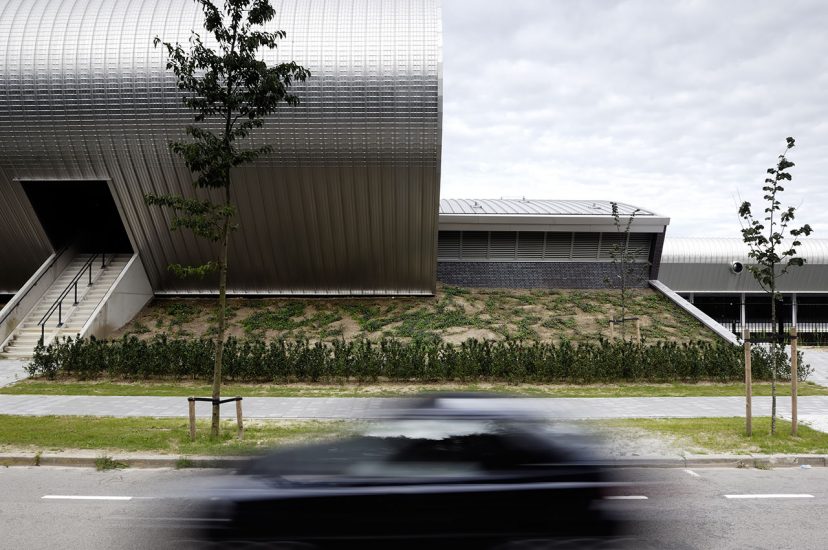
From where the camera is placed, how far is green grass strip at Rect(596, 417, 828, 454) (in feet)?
28.2

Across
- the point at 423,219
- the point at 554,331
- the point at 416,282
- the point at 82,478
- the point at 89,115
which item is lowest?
the point at 82,478

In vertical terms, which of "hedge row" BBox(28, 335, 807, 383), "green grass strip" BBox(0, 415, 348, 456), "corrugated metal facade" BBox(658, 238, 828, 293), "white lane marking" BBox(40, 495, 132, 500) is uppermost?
"corrugated metal facade" BBox(658, 238, 828, 293)

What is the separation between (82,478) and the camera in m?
7.33

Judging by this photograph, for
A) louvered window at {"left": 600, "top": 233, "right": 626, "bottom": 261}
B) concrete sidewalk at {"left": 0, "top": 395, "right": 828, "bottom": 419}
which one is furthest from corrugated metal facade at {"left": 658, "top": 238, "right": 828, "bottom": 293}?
concrete sidewalk at {"left": 0, "top": 395, "right": 828, "bottom": 419}

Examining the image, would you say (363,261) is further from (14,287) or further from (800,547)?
(800,547)

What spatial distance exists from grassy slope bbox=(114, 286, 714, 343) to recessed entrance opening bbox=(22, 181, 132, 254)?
3.77m

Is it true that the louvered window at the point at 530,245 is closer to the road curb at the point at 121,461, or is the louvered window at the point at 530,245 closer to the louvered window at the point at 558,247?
the louvered window at the point at 558,247

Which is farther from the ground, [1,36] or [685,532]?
[1,36]

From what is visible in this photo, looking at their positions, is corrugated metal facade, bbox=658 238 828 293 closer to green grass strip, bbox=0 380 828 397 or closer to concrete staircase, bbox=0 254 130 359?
green grass strip, bbox=0 380 828 397

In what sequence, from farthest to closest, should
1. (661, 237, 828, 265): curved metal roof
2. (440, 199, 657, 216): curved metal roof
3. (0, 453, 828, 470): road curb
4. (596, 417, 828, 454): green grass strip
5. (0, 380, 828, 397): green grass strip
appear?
(661, 237, 828, 265): curved metal roof, (440, 199, 657, 216): curved metal roof, (0, 380, 828, 397): green grass strip, (596, 417, 828, 454): green grass strip, (0, 453, 828, 470): road curb

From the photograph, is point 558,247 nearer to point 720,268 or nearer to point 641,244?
point 641,244

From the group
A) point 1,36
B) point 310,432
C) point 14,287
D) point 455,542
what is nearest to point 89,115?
point 1,36

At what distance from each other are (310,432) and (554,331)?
12.5m

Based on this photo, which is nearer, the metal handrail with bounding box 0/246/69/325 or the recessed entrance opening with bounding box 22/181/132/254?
the metal handrail with bounding box 0/246/69/325
